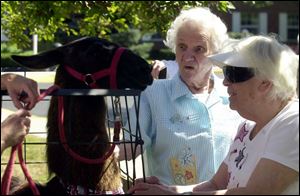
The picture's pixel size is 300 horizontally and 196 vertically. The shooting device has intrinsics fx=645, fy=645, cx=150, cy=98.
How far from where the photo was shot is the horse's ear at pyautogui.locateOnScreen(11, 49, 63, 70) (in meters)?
2.75

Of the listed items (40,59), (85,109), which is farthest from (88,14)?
(40,59)

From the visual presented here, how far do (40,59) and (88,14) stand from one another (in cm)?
331

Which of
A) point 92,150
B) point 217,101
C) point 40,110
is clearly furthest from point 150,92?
point 40,110

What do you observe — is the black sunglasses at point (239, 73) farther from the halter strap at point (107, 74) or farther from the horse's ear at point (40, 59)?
the horse's ear at point (40, 59)

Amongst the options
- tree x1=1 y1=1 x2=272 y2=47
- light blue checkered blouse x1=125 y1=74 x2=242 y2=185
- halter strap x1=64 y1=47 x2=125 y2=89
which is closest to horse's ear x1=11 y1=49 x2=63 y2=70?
halter strap x1=64 y1=47 x2=125 y2=89

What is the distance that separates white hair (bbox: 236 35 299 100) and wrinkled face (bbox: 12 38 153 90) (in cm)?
47

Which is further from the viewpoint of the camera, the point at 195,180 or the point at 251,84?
the point at 195,180

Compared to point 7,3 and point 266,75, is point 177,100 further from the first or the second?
point 7,3

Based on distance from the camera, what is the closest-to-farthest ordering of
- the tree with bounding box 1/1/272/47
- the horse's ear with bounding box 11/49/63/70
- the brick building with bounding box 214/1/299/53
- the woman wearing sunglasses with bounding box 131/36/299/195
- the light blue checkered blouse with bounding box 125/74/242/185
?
the woman wearing sunglasses with bounding box 131/36/299/195 → the horse's ear with bounding box 11/49/63/70 → the light blue checkered blouse with bounding box 125/74/242/185 → the tree with bounding box 1/1/272/47 → the brick building with bounding box 214/1/299/53

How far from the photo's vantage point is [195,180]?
3758mm

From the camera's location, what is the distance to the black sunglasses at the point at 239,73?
2.89 meters

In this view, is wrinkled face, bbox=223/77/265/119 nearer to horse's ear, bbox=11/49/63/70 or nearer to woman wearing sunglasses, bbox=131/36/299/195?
woman wearing sunglasses, bbox=131/36/299/195

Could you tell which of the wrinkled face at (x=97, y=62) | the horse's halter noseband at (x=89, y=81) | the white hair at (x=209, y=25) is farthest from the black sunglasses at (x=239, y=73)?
the white hair at (x=209, y=25)

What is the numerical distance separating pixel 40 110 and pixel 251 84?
33.4 feet
